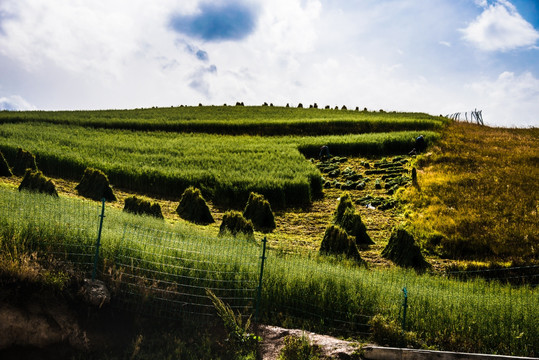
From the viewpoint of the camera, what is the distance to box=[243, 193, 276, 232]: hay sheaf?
16.2 m

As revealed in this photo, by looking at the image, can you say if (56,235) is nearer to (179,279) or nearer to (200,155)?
(179,279)

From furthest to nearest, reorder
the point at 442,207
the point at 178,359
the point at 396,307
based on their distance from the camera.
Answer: the point at 442,207 → the point at 396,307 → the point at 178,359

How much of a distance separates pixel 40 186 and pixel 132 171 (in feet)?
21.1

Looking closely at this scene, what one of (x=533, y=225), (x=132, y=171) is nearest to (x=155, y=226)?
(x=132, y=171)

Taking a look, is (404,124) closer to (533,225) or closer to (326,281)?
(533,225)

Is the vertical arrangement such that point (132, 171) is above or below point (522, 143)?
below

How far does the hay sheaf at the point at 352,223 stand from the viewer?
14.5m

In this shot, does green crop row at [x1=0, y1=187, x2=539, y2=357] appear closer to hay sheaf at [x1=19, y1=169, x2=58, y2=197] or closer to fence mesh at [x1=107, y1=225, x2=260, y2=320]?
fence mesh at [x1=107, y1=225, x2=260, y2=320]

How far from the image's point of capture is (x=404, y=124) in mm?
36500

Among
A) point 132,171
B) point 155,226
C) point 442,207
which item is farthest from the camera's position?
point 132,171

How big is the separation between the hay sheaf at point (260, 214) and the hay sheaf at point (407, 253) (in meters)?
5.17

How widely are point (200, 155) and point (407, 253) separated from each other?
16255 millimetres

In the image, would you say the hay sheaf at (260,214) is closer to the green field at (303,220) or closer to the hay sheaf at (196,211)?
the green field at (303,220)

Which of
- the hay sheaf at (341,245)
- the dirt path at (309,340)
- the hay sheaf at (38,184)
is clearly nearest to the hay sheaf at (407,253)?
the hay sheaf at (341,245)
